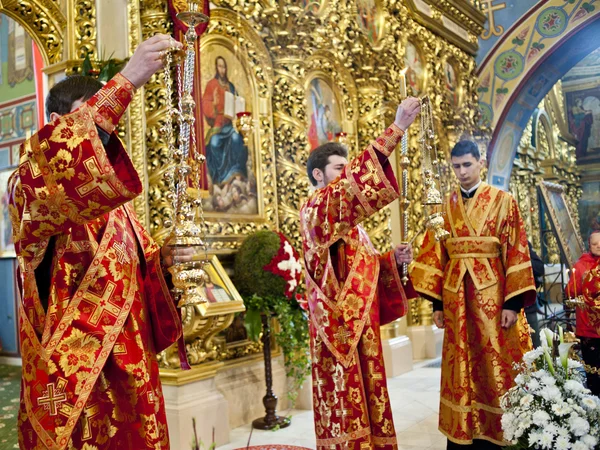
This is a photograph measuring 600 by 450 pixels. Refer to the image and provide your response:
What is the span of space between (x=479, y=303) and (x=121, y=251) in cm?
246

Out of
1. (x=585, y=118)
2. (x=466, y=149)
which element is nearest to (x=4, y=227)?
(x=466, y=149)

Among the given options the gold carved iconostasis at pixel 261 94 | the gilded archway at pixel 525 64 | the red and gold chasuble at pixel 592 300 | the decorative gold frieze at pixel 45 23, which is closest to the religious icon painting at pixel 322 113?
the gold carved iconostasis at pixel 261 94

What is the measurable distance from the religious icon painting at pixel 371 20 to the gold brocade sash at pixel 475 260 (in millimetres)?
4423

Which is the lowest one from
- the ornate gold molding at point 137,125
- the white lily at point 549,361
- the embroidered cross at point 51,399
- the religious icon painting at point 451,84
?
the white lily at point 549,361

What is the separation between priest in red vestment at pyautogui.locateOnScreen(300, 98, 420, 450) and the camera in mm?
3129

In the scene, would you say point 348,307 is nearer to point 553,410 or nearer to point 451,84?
point 553,410

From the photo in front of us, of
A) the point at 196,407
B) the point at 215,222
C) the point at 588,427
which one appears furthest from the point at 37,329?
the point at 215,222

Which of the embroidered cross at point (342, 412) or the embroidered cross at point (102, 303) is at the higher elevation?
the embroidered cross at point (102, 303)

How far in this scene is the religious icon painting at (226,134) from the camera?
5.32m

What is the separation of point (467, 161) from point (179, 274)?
2.53 meters

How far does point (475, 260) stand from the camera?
12.9ft

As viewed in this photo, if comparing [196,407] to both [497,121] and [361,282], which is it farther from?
[497,121]

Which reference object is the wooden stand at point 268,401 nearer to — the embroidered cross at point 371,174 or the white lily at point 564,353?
the embroidered cross at point 371,174

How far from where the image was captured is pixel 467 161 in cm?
395
